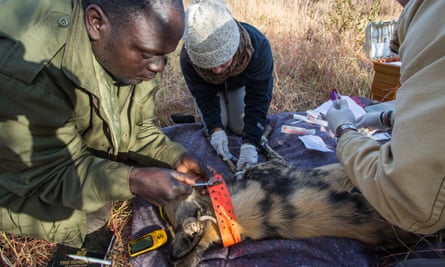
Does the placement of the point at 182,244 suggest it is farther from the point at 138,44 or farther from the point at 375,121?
the point at 375,121

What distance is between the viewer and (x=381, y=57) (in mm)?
3975

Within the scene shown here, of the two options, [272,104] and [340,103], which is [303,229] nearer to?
[340,103]

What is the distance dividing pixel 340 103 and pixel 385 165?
1.27 m

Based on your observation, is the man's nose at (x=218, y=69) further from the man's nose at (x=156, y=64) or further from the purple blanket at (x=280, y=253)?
the purple blanket at (x=280, y=253)

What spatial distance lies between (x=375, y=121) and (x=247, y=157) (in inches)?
46.2

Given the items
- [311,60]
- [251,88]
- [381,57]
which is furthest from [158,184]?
[311,60]

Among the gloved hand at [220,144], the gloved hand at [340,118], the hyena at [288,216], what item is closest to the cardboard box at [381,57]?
the gloved hand at [340,118]

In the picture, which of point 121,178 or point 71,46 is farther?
point 121,178

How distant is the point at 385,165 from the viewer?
1.28 m

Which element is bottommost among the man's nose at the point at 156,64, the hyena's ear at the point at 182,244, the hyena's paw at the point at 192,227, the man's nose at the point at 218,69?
the hyena's ear at the point at 182,244

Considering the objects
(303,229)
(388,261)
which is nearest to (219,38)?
(303,229)

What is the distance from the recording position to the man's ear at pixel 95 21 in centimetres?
140

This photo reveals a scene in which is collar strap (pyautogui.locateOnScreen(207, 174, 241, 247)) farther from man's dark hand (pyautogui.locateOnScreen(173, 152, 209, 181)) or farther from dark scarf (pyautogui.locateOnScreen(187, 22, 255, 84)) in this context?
dark scarf (pyautogui.locateOnScreen(187, 22, 255, 84))

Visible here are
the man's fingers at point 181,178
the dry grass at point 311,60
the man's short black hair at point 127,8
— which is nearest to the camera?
the man's short black hair at point 127,8
